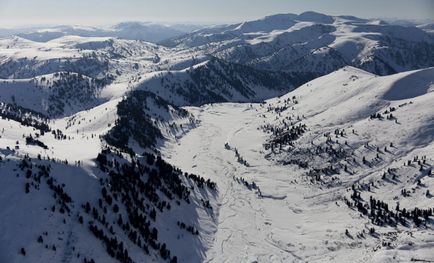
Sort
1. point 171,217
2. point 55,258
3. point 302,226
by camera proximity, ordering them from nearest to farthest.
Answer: point 55,258 < point 171,217 < point 302,226

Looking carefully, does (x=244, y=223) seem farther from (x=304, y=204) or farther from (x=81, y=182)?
(x=81, y=182)

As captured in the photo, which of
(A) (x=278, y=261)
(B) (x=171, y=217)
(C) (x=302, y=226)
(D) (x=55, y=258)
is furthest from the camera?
(C) (x=302, y=226)

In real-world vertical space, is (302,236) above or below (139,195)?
below

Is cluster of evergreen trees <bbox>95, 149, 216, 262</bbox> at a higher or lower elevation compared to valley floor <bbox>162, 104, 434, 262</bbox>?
higher

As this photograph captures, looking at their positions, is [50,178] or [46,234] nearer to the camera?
[46,234]

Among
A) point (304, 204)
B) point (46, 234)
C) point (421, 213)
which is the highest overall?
point (46, 234)

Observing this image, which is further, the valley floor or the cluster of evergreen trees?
the valley floor

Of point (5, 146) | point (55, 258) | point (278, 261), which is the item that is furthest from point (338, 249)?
point (5, 146)

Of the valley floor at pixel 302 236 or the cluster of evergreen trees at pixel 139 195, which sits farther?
the valley floor at pixel 302 236

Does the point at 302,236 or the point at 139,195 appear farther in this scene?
the point at 302,236

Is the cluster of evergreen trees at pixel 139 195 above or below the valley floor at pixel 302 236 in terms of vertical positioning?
above

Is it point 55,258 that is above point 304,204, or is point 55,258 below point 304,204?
Result: above
